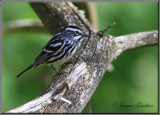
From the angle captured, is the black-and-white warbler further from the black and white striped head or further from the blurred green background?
the blurred green background

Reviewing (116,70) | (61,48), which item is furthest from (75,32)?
(116,70)

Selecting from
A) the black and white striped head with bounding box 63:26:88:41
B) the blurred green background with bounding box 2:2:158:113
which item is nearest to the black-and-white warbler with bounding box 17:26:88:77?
the black and white striped head with bounding box 63:26:88:41

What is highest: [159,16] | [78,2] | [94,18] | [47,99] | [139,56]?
[47,99]

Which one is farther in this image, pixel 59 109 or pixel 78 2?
pixel 78 2

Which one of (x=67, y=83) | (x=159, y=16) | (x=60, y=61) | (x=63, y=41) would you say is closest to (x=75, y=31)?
(x=63, y=41)

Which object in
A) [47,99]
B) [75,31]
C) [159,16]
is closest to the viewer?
[47,99]

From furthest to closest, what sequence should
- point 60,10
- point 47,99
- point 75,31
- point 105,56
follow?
point 60,10, point 75,31, point 105,56, point 47,99

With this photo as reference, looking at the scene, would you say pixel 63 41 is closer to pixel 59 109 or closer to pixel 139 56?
pixel 59 109

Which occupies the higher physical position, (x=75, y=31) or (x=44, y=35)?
(x=75, y=31)
